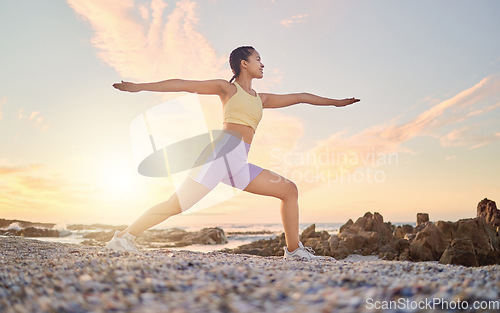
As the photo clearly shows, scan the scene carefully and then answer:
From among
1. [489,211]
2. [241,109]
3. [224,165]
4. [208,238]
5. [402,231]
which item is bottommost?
[208,238]

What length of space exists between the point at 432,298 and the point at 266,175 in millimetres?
3481

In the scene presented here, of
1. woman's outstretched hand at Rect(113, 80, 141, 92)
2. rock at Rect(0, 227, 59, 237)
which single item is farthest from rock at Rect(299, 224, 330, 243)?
rock at Rect(0, 227, 59, 237)

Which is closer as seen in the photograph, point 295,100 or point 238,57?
point 238,57

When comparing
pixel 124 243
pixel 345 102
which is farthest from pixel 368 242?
pixel 124 243

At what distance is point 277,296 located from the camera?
235cm

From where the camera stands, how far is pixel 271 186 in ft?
18.6

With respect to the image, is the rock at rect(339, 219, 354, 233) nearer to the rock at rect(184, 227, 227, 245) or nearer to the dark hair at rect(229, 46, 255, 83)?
the rock at rect(184, 227, 227, 245)

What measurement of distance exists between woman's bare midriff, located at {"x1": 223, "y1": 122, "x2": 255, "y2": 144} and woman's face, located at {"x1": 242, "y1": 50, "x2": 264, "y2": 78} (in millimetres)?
1015

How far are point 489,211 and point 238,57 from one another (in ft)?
58.3

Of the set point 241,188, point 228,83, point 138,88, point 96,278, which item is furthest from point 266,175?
point 96,278

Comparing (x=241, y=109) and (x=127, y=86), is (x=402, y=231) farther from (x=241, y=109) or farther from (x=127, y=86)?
(x=127, y=86)

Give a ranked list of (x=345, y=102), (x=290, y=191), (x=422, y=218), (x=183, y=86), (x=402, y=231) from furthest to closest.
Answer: (x=422, y=218), (x=402, y=231), (x=345, y=102), (x=290, y=191), (x=183, y=86)

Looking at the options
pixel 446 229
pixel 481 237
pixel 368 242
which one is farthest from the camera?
pixel 368 242

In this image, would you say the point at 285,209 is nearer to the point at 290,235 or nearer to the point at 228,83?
the point at 290,235
